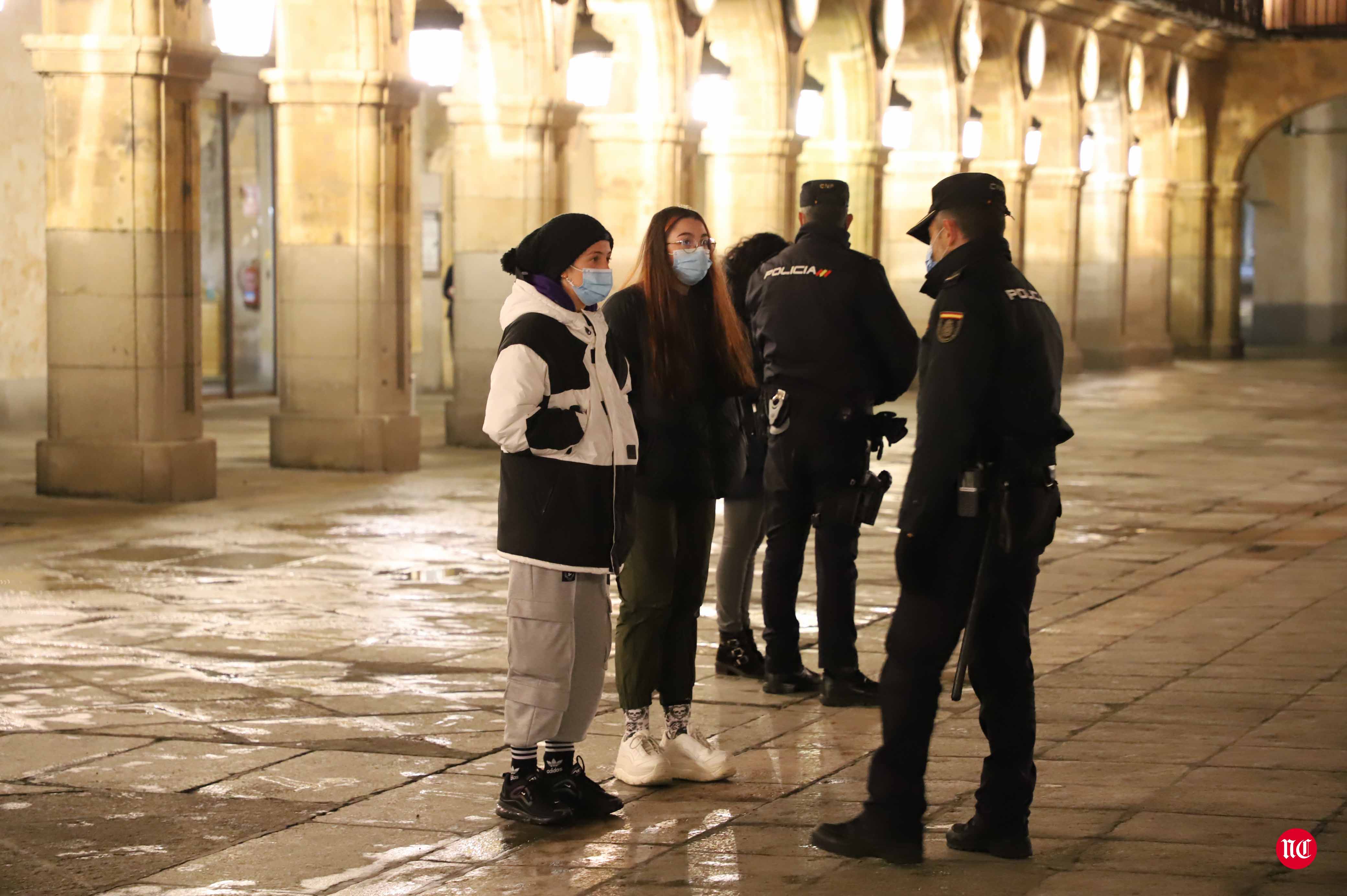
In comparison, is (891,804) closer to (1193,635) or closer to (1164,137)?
(1193,635)

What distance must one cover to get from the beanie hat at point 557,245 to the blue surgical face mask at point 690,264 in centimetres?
52

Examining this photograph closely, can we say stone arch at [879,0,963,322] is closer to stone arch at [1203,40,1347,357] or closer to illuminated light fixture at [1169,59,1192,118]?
illuminated light fixture at [1169,59,1192,118]

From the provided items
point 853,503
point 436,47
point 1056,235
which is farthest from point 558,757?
point 1056,235

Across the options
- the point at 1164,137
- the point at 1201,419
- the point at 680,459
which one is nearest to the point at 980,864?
the point at 680,459

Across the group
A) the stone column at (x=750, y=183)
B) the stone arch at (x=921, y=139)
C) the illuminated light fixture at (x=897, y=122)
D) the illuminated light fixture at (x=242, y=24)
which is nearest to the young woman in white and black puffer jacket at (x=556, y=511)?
the illuminated light fixture at (x=242, y=24)

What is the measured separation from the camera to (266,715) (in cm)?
664

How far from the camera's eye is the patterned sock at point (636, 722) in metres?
5.79

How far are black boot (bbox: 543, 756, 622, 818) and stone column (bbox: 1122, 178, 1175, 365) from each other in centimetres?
2979

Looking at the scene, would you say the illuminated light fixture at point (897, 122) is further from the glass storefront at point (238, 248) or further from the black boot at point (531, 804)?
the black boot at point (531, 804)

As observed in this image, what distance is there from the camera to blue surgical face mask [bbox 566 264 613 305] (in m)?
5.45

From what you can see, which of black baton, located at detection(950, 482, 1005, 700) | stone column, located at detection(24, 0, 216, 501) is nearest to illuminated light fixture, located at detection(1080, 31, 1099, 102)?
stone column, located at detection(24, 0, 216, 501)

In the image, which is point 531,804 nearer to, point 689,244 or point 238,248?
point 689,244

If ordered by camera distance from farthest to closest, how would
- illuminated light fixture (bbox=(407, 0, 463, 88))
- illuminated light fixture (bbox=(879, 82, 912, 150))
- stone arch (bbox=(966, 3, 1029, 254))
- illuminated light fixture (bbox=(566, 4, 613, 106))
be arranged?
stone arch (bbox=(966, 3, 1029, 254)), illuminated light fixture (bbox=(879, 82, 912, 150)), illuminated light fixture (bbox=(566, 4, 613, 106)), illuminated light fixture (bbox=(407, 0, 463, 88))

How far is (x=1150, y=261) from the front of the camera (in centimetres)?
3441
